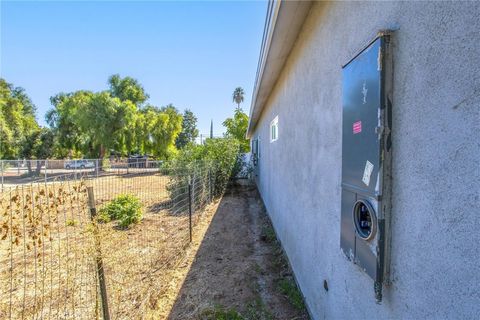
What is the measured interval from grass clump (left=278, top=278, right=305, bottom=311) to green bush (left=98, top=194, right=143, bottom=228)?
169 inches

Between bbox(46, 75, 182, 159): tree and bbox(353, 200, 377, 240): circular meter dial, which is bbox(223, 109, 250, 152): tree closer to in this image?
bbox(46, 75, 182, 159): tree

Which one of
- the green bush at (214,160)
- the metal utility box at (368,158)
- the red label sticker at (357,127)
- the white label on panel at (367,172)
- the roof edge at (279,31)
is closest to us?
the metal utility box at (368,158)

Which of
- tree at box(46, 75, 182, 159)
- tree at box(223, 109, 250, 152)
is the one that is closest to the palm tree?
tree at box(46, 75, 182, 159)

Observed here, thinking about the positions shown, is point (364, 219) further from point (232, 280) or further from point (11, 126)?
point (11, 126)

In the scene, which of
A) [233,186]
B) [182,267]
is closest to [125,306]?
[182,267]

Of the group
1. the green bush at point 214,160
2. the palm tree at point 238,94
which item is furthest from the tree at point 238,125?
the palm tree at point 238,94

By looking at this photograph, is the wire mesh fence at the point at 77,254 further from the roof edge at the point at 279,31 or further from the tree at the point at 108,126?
the tree at the point at 108,126

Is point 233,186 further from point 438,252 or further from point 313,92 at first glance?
point 438,252

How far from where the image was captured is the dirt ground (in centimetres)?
294

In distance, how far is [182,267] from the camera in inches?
162

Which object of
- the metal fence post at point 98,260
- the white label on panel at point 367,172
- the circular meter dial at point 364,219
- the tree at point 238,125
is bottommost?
the metal fence post at point 98,260

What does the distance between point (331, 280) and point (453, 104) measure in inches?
67.2

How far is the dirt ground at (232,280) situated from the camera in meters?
2.94

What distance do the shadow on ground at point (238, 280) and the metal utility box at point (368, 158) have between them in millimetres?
1767
